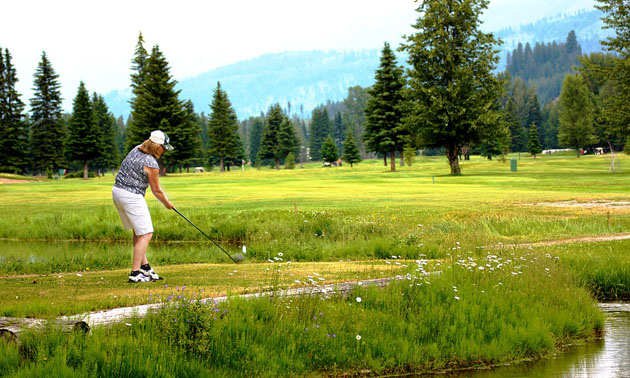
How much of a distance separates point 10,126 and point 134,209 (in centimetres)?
8053

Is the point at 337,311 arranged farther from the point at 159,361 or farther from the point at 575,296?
the point at 575,296

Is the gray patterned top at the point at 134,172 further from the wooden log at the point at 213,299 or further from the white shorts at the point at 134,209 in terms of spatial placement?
the wooden log at the point at 213,299

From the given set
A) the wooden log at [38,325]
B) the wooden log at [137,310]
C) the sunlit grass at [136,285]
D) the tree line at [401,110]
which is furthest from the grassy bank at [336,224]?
the tree line at [401,110]

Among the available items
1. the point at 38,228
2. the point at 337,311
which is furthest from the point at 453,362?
the point at 38,228

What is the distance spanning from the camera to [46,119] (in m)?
85.5

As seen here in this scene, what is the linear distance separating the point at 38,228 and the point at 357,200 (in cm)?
1386

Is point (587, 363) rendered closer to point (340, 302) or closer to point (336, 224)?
point (340, 302)

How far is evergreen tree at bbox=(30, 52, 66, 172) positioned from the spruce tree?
6759 millimetres

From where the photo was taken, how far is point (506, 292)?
35.7 ft

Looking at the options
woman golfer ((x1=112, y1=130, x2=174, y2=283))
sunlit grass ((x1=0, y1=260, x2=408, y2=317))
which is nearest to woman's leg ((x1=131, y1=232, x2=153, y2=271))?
woman golfer ((x1=112, y1=130, x2=174, y2=283))

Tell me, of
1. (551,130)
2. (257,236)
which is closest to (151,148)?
(257,236)

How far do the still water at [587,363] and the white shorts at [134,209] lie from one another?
17.5ft

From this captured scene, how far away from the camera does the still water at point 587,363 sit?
870 centimetres

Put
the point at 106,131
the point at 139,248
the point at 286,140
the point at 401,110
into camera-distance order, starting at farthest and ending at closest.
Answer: the point at 286,140 → the point at 106,131 → the point at 401,110 → the point at 139,248
